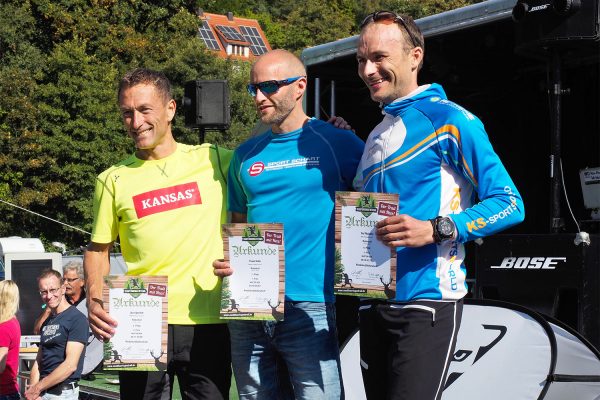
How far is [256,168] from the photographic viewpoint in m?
3.38

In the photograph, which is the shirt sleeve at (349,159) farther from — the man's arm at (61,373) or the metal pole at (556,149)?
the man's arm at (61,373)

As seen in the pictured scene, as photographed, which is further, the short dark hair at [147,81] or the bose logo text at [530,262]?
the bose logo text at [530,262]

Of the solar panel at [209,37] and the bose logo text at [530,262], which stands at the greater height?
the solar panel at [209,37]

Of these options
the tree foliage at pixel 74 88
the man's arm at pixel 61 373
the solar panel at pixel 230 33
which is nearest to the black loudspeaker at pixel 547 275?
the man's arm at pixel 61 373

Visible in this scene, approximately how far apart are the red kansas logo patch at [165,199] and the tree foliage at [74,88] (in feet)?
84.6

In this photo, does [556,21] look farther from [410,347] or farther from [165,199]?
[410,347]

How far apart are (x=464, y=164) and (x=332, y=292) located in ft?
2.40

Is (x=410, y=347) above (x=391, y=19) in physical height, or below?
below

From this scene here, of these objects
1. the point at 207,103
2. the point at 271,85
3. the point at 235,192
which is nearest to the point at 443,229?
the point at 271,85

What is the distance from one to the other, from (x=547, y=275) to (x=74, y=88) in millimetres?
25823

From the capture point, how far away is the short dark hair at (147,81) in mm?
3571

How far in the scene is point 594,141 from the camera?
7.10 metres

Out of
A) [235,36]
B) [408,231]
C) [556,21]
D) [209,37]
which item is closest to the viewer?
[408,231]

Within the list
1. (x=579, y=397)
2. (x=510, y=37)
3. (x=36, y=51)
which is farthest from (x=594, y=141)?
(x=36, y=51)
